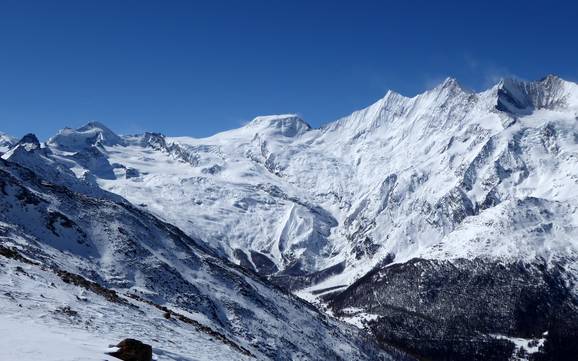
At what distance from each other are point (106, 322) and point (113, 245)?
7528 cm

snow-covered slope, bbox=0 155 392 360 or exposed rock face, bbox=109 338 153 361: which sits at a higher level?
snow-covered slope, bbox=0 155 392 360

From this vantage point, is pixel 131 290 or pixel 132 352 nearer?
pixel 132 352

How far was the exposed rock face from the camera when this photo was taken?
31844mm

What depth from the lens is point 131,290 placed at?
102 meters

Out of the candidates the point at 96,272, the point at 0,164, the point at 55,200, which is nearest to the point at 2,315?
the point at 96,272

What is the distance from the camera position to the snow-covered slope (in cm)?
4597

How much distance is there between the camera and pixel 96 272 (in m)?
103

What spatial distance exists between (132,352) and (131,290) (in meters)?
72.4

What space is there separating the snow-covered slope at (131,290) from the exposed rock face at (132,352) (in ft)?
16.6

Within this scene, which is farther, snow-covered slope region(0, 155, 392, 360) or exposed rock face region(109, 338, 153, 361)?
snow-covered slope region(0, 155, 392, 360)

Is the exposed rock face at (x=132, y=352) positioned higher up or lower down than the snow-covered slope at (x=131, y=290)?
lower down

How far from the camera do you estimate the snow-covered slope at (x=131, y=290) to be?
46.0 metres

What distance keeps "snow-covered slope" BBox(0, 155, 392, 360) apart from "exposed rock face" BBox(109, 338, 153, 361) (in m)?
5.05

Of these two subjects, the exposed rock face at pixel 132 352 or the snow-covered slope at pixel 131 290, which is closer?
the exposed rock face at pixel 132 352
